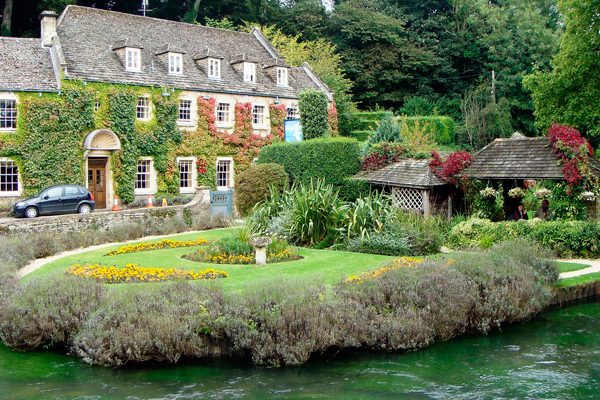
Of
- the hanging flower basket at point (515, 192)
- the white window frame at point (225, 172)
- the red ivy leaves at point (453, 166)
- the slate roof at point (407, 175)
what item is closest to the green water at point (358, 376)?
the hanging flower basket at point (515, 192)

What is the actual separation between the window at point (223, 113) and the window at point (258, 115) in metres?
1.80

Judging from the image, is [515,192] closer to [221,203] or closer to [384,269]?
[384,269]

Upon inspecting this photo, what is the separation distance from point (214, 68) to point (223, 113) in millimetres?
2675

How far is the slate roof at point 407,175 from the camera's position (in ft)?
66.9

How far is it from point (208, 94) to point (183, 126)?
242cm

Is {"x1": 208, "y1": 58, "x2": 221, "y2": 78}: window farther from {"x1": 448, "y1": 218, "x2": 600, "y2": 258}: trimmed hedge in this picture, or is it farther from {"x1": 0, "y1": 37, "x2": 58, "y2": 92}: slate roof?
{"x1": 448, "y1": 218, "x2": 600, "y2": 258}: trimmed hedge

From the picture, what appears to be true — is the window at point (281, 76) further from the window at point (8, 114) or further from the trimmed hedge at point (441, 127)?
the window at point (8, 114)

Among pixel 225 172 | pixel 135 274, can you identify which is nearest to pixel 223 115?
pixel 225 172

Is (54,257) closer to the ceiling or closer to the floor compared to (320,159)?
closer to the floor

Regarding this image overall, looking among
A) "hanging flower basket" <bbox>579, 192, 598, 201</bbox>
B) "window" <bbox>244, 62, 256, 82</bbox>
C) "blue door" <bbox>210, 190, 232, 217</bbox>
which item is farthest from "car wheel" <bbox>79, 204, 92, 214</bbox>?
"hanging flower basket" <bbox>579, 192, 598, 201</bbox>

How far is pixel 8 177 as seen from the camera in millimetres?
27016

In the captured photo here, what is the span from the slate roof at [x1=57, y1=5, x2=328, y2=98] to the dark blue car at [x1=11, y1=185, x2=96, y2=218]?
20.1ft

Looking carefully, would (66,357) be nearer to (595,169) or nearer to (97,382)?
(97,382)

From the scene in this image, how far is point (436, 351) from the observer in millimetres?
10531
